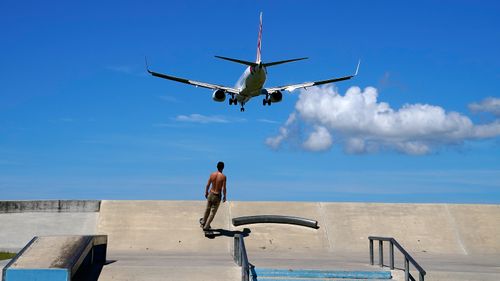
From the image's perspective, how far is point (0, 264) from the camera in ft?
34.3

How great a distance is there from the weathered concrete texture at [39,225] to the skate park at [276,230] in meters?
0.03

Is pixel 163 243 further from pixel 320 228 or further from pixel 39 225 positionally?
pixel 320 228

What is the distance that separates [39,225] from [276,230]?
6.29 metres

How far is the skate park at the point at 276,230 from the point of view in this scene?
13875mm

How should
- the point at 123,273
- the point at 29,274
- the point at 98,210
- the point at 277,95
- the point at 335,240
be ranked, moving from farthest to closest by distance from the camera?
the point at 277,95, the point at 98,210, the point at 335,240, the point at 123,273, the point at 29,274

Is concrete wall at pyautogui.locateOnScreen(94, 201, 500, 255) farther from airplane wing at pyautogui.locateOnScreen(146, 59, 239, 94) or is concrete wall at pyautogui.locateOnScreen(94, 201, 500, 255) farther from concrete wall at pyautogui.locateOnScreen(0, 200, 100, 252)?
airplane wing at pyautogui.locateOnScreen(146, 59, 239, 94)

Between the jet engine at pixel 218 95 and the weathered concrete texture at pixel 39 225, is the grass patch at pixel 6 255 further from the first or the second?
the jet engine at pixel 218 95

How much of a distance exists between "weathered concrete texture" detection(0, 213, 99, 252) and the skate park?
0.03 metres

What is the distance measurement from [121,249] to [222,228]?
8.58ft

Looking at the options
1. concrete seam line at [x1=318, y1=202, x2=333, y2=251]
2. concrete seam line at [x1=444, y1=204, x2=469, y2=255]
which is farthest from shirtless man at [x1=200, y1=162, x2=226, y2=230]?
concrete seam line at [x1=444, y1=204, x2=469, y2=255]

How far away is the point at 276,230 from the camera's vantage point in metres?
15.9

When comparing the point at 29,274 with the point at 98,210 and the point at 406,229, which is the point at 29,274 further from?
the point at 406,229

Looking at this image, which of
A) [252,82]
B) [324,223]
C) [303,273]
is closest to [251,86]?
[252,82]

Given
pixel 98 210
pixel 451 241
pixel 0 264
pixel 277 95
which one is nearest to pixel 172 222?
pixel 98 210
